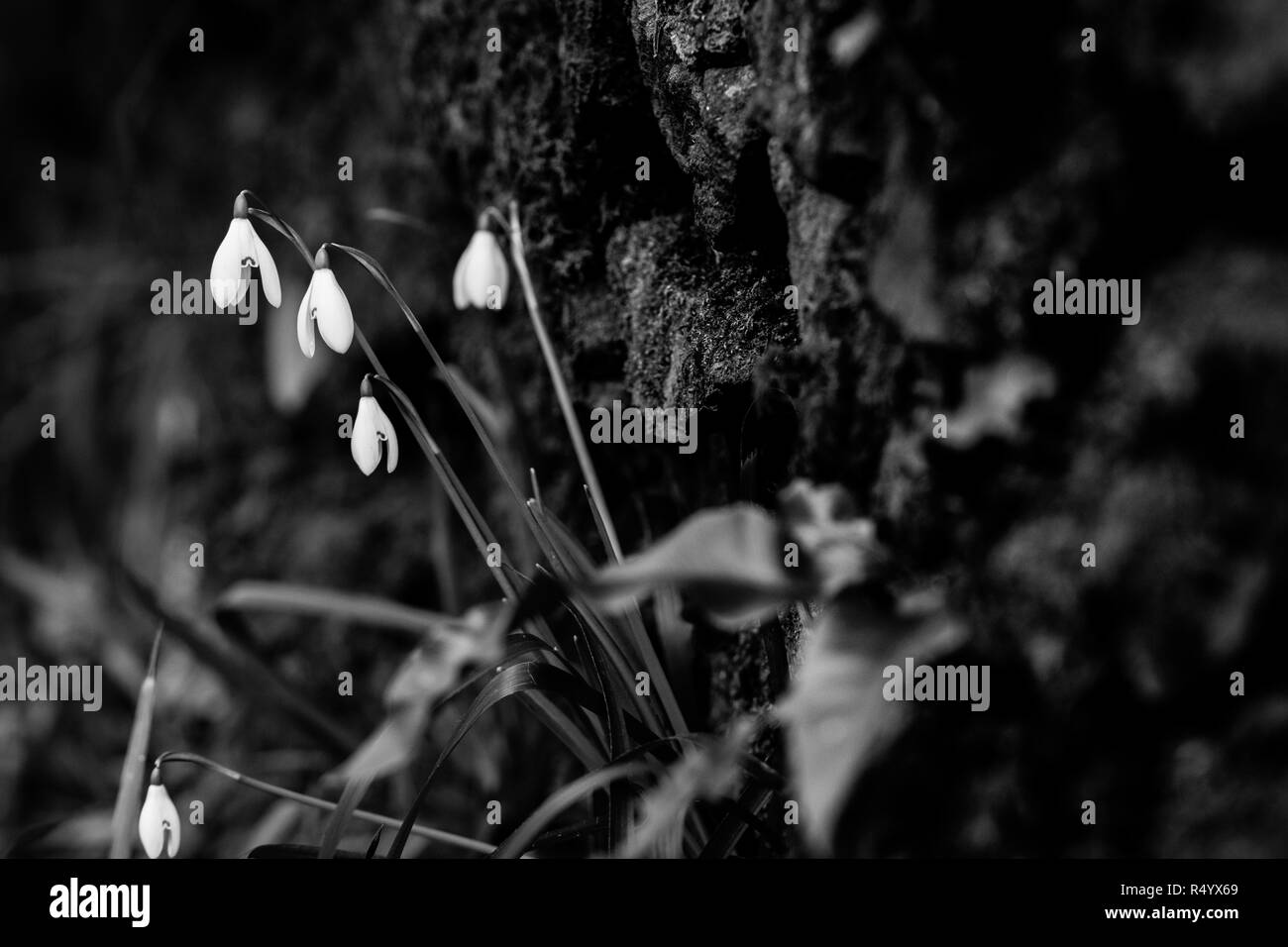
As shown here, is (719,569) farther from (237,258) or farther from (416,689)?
(237,258)

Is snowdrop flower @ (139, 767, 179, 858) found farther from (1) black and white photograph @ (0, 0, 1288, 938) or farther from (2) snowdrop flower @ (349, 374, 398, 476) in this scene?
(2) snowdrop flower @ (349, 374, 398, 476)

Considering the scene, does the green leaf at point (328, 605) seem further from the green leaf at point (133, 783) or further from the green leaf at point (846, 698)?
the green leaf at point (846, 698)

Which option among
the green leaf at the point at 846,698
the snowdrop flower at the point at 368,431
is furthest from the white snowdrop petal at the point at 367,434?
the green leaf at the point at 846,698

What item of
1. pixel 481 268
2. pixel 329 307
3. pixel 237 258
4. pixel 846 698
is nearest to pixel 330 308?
pixel 329 307

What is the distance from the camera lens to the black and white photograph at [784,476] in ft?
2.48

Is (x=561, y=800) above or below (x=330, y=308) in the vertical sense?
below

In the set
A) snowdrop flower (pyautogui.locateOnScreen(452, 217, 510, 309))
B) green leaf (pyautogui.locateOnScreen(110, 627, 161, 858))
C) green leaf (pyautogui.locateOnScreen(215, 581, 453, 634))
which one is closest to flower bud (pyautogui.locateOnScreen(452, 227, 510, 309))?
snowdrop flower (pyautogui.locateOnScreen(452, 217, 510, 309))

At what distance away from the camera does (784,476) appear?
3.85ft

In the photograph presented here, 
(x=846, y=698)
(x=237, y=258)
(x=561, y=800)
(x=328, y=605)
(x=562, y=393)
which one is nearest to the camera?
(x=846, y=698)

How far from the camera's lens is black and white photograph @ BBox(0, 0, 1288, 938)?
755mm

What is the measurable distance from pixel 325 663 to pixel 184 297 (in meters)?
1.04

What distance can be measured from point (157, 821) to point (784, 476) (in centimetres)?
78
